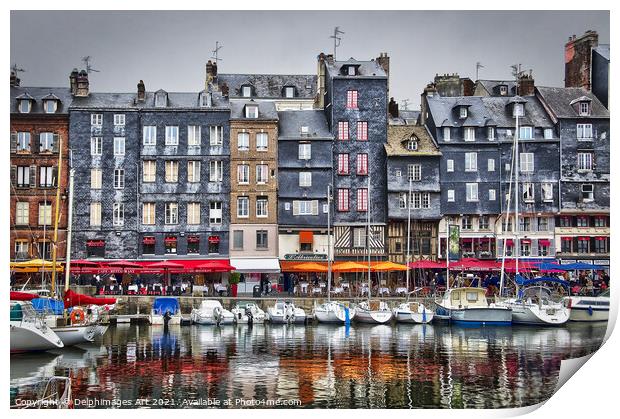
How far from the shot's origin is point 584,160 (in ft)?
171

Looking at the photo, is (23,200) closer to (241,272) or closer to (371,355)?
(241,272)

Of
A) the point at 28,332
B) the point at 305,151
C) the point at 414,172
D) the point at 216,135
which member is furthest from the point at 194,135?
the point at 28,332

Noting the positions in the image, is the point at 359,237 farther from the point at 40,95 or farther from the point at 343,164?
the point at 40,95

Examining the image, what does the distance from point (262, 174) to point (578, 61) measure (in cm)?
1710

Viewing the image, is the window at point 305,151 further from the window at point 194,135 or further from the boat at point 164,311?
the boat at point 164,311

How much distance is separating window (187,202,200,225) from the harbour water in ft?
34.0

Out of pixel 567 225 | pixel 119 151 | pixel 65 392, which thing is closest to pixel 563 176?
pixel 567 225

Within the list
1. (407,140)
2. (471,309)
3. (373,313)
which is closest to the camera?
(471,309)

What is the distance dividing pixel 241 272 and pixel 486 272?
1281 cm

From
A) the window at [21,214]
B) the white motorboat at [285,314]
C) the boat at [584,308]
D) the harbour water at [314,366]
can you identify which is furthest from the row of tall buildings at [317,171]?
the harbour water at [314,366]

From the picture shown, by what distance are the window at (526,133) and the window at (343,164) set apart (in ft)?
30.9

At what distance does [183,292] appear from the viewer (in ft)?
156

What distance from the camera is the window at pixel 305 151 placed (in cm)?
5375

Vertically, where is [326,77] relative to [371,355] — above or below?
above
